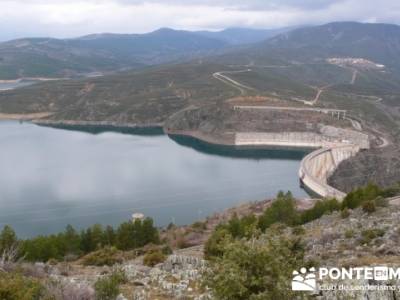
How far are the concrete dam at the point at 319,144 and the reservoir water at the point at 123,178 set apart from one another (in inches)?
94.4

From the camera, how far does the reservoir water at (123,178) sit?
4678cm

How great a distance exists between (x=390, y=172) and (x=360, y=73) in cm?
12754

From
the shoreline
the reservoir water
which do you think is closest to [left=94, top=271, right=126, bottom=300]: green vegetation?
the reservoir water

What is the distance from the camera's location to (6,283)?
407 inches

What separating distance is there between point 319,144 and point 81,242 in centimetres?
5906

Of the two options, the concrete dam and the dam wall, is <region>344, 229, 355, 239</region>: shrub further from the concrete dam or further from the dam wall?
the concrete dam

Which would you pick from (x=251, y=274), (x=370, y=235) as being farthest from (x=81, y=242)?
(x=251, y=274)

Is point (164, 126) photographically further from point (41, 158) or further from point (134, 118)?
point (41, 158)

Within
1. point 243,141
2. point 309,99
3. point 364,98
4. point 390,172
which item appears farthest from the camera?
point 364,98

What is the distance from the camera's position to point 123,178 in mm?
60562

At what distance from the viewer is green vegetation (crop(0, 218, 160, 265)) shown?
23.7m

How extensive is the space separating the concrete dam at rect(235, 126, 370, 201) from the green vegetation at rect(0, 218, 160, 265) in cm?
2959

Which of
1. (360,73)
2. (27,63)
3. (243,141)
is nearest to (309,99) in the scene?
(243,141)

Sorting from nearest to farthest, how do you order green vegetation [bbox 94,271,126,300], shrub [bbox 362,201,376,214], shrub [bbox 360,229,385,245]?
1. green vegetation [bbox 94,271,126,300]
2. shrub [bbox 360,229,385,245]
3. shrub [bbox 362,201,376,214]
